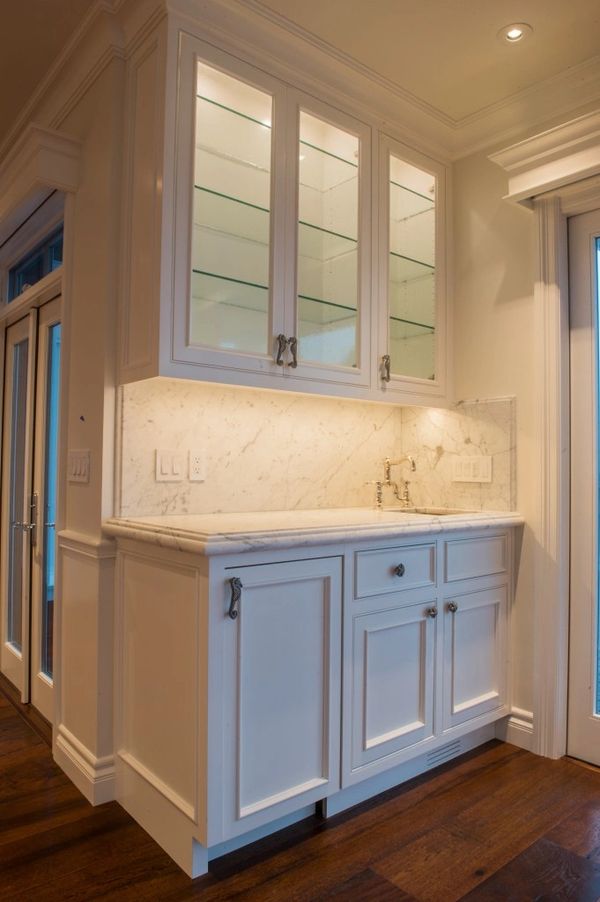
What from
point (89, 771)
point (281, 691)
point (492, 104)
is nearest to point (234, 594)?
point (281, 691)

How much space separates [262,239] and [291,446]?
0.90m

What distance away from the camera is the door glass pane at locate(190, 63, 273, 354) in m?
2.07

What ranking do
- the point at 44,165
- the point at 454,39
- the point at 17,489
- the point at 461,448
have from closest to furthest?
1. the point at 454,39
2. the point at 44,165
3. the point at 461,448
4. the point at 17,489

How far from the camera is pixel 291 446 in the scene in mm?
2707

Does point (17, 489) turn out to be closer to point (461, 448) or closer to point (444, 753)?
point (461, 448)

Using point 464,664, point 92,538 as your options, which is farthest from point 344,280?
point 464,664

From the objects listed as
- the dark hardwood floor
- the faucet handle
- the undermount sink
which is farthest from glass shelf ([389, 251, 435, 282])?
the dark hardwood floor

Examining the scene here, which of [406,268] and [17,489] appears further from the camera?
[17,489]

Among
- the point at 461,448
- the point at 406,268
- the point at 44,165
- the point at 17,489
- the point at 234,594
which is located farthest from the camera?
the point at 17,489

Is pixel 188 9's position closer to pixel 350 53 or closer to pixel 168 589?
pixel 350 53

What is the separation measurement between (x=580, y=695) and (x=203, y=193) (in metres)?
2.44

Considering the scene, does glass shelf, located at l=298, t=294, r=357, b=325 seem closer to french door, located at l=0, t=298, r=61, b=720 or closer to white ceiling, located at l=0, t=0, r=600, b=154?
white ceiling, located at l=0, t=0, r=600, b=154

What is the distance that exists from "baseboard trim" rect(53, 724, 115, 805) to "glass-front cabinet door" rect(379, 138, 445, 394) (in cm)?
182

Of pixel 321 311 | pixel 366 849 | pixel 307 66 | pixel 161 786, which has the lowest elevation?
pixel 366 849
